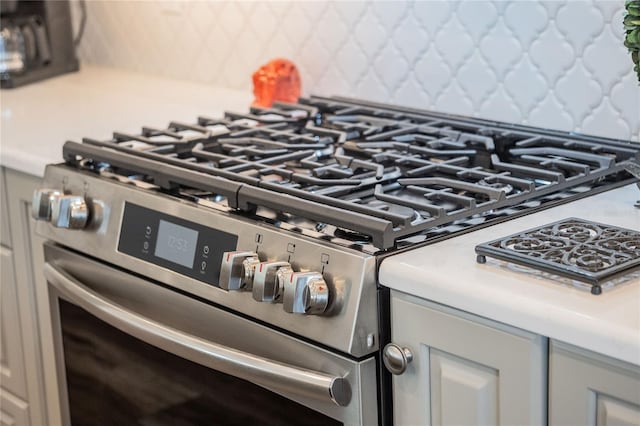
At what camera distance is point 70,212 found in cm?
158

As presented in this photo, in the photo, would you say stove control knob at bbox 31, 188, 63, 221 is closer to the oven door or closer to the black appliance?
the oven door

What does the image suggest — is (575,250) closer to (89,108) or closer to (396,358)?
(396,358)

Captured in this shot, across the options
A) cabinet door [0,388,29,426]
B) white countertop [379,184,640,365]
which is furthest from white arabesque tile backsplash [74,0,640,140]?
cabinet door [0,388,29,426]

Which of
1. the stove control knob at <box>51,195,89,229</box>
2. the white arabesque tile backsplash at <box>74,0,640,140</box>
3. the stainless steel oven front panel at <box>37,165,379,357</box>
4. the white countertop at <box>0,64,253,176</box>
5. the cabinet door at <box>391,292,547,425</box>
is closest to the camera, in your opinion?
the cabinet door at <box>391,292,547,425</box>

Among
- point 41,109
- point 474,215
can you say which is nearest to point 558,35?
point 474,215

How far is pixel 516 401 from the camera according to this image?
1.11 m

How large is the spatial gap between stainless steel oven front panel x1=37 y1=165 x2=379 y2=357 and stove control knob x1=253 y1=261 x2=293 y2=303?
0.03 meters

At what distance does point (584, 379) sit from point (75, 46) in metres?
2.23

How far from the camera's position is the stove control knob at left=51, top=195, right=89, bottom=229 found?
5.20 ft

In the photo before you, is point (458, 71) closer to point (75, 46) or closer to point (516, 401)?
point (516, 401)

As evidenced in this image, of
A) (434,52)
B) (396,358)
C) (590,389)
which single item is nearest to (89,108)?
(434,52)

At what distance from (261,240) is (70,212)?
0.43 metres

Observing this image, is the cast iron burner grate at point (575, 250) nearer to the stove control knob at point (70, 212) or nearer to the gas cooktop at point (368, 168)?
the gas cooktop at point (368, 168)

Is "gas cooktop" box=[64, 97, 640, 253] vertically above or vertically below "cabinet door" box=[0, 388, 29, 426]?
above
